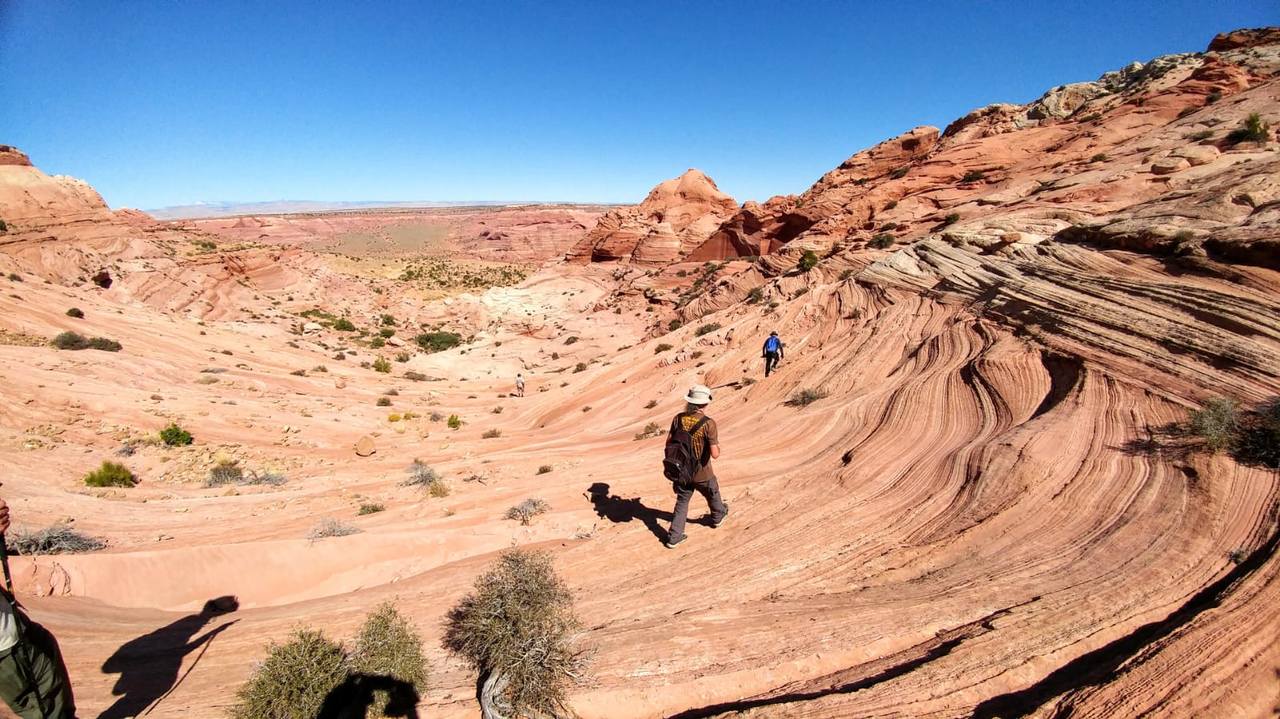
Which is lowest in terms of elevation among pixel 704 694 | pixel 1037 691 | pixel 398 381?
pixel 398 381

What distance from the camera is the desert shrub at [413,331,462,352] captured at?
111 ft

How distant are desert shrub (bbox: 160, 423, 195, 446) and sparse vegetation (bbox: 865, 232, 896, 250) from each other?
865 inches

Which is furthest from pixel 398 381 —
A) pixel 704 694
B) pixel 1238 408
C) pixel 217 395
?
pixel 1238 408

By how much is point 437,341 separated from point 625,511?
99.7ft

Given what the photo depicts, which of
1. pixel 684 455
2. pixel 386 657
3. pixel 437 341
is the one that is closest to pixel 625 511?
pixel 684 455

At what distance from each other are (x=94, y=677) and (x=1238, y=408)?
1090cm

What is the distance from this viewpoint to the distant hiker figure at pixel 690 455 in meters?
5.77

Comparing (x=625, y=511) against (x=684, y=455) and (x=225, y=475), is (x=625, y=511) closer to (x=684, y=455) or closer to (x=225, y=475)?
(x=684, y=455)

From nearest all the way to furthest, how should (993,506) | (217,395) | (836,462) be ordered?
(993,506) → (836,462) → (217,395)

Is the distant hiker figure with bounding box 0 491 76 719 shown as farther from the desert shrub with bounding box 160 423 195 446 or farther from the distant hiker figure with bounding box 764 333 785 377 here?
the distant hiker figure with bounding box 764 333 785 377

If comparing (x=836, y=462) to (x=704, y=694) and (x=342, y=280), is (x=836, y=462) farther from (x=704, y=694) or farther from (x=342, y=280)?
(x=342, y=280)

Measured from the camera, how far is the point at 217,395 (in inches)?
626

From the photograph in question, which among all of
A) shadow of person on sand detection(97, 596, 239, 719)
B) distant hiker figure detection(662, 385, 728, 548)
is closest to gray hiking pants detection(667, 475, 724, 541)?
distant hiker figure detection(662, 385, 728, 548)

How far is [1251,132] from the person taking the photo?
1383 cm
